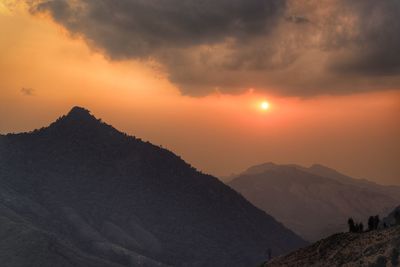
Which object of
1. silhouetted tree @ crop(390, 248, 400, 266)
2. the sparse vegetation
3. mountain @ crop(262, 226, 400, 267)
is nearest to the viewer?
silhouetted tree @ crop(390, 248, 400, 266)

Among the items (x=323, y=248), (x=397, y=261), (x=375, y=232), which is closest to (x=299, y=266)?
(x=323, y=248)

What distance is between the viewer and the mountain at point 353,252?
63.9 meters

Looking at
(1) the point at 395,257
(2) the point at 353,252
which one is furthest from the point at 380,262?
(2) the point at 353,252

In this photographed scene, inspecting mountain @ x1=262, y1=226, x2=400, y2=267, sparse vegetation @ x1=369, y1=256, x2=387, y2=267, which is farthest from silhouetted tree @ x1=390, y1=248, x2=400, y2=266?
Result: sparse vegetation @ x1=369, y1=256, x2=387, y2=267

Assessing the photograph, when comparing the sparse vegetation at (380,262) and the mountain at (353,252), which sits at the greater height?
the mountain at (353,252)

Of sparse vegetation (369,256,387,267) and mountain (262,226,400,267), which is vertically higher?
mountain (262,226,400,267)

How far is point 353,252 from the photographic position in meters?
70.3

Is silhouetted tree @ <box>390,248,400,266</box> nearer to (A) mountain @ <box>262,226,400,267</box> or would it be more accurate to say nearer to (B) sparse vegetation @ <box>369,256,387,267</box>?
(A) mountain @ <box>262,226,400,267</box>

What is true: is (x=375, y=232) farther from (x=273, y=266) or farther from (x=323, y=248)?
(x=273, y=266)

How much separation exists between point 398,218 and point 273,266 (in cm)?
2028

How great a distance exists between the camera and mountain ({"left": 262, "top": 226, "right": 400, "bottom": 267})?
6388 centimetres

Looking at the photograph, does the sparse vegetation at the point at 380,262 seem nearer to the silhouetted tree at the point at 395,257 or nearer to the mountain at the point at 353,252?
the mountain at the point at 353,252

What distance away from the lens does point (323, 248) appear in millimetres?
78938

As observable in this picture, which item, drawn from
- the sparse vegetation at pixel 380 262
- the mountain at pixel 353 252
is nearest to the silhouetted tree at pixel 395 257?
the mountain at pixel 353 252
